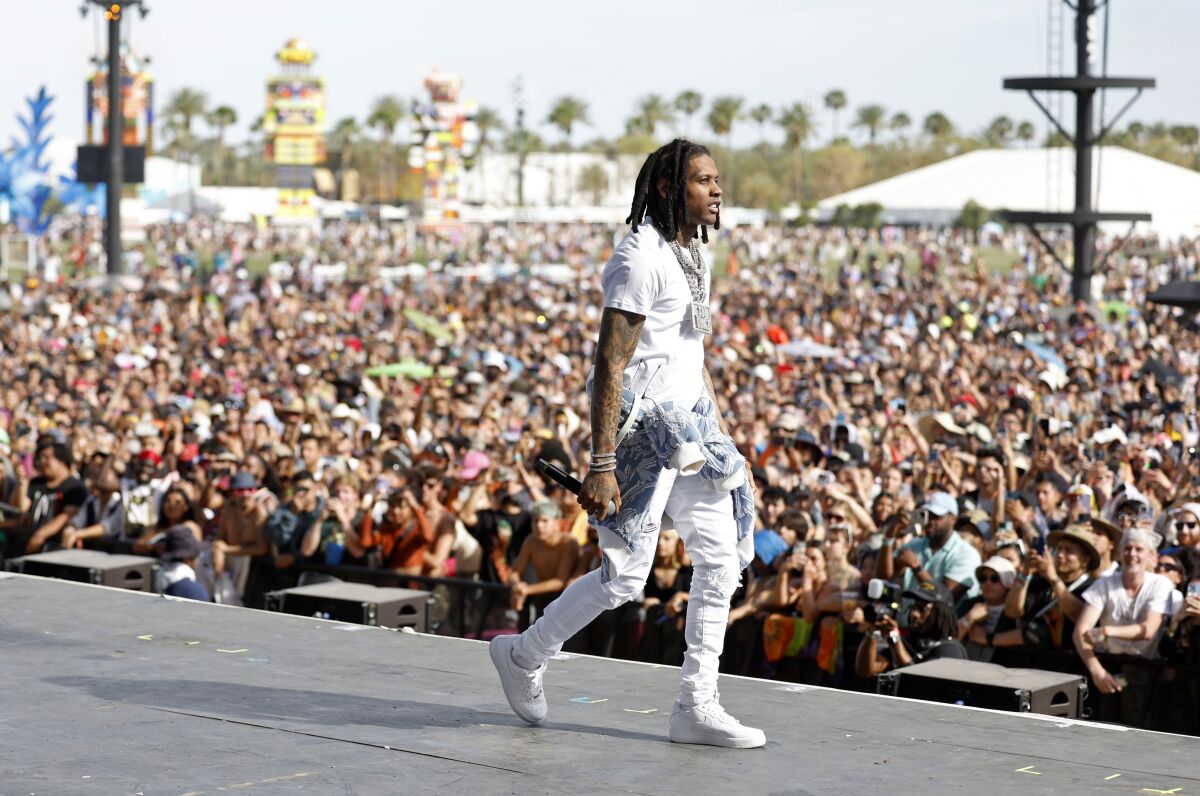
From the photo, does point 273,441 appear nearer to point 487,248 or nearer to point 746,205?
point 487,248

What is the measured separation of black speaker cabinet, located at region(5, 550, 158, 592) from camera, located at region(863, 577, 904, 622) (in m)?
3.62

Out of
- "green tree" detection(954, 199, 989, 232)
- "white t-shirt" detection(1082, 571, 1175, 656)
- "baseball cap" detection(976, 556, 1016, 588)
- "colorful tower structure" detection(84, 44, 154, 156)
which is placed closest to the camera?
"white t-shirt" detection(1082, 571, 1175, 656)

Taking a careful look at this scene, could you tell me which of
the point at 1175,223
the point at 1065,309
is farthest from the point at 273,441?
the point at 1175,223

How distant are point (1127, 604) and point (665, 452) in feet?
10.8

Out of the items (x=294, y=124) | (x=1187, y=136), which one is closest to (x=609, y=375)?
(x=294, y=124)

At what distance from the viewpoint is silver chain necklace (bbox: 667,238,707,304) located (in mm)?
4859

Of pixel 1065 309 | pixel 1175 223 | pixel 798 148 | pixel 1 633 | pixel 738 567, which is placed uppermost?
pixel 798 148

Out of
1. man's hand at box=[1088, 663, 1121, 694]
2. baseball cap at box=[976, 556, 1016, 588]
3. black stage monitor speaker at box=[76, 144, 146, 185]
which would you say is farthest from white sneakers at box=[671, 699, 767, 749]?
black stage monitor speaker at box=[76, 144, 146, 185]

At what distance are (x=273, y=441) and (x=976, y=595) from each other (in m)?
6.89

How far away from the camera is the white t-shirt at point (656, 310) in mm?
4707

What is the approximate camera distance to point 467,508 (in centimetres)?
1072

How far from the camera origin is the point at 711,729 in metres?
4.75

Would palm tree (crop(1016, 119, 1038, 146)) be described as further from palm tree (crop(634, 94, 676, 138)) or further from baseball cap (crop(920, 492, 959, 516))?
baseball cap (crop(920, 492, 959, 516))

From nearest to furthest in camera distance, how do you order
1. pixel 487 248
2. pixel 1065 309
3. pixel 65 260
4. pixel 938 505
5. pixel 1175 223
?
pixel 938 505, pixel 1065 309, pixel 1175 223, pixel 65 260, pixel 487 248
